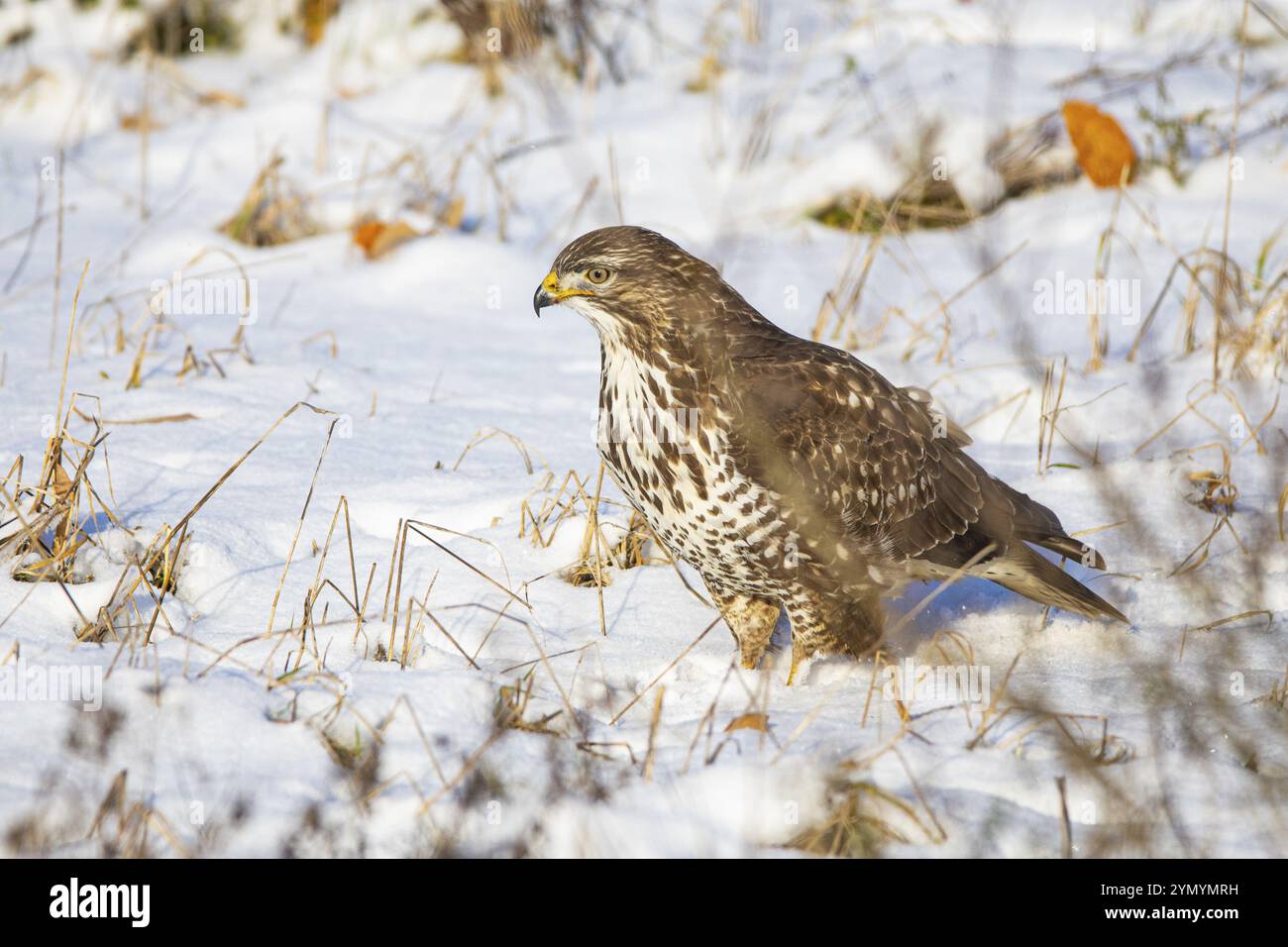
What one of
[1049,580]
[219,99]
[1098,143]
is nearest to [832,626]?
[1049,580]

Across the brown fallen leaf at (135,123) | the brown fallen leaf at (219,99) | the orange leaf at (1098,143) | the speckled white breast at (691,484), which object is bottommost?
the speckled white breast at (691,484)

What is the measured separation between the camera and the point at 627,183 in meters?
7.49

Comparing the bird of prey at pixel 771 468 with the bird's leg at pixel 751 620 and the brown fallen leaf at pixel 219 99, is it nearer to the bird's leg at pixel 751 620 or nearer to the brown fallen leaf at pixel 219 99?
the bird's leg at pixel 751 620

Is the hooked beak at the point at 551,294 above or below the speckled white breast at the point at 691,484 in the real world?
above

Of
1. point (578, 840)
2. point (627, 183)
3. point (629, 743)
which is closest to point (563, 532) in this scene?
point (629, 743)

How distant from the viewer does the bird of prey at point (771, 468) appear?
3574 millimetres

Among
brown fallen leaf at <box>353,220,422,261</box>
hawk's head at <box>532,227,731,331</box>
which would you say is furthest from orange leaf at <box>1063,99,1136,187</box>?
hawk's head at <box>532,227,731,331</box>

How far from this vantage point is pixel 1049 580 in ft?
13.2

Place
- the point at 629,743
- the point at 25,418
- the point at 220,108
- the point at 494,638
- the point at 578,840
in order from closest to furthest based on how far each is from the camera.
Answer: the point at 578,840, the point at 629,743, the point at 494,638, the point at 25,418, the point at 220,108

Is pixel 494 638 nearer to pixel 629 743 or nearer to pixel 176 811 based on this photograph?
pixel 629 743

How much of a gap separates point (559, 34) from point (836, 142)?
2.24 metres

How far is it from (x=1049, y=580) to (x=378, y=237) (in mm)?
3988

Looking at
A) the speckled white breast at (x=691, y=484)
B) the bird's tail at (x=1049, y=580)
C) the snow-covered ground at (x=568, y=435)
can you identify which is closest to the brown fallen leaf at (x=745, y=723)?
the snow-covered ground at (x=568, y=435)

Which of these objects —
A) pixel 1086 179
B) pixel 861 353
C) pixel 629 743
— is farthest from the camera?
pixel 1086 179
